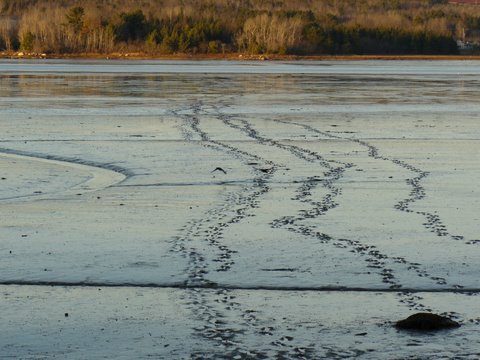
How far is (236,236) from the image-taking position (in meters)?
8.80

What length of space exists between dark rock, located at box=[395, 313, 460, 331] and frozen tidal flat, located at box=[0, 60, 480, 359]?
86mm

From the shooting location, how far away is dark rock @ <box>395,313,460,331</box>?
6.24 m

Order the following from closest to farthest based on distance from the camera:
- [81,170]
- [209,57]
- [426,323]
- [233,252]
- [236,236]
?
[426,323], [233,252], [236,236], [81,170], [209,57]

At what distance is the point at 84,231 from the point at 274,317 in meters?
2.98

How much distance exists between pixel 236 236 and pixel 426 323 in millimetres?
2769

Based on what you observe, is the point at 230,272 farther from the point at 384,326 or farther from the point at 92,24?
the point at 92,24

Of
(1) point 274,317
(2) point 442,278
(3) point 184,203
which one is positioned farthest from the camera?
(3) point 184,203

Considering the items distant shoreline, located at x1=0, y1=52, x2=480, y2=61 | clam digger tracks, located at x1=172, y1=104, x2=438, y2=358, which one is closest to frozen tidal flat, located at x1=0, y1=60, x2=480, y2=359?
clam digger tracks, located at x1=172, y1=104, x2=438, y2=358

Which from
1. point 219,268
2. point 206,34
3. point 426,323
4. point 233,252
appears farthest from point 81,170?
point 206,34

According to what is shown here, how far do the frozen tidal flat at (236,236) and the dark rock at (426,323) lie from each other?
0.28 feet

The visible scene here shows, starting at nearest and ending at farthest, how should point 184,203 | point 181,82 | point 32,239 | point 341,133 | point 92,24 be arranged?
point 32,239 < point 184,203 < point 341,133 < point 181,82 < point 92,24

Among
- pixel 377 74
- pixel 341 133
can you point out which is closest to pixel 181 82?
pixel 377 74

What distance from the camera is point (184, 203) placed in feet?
34.7

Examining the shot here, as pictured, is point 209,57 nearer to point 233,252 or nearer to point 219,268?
point 233,252
